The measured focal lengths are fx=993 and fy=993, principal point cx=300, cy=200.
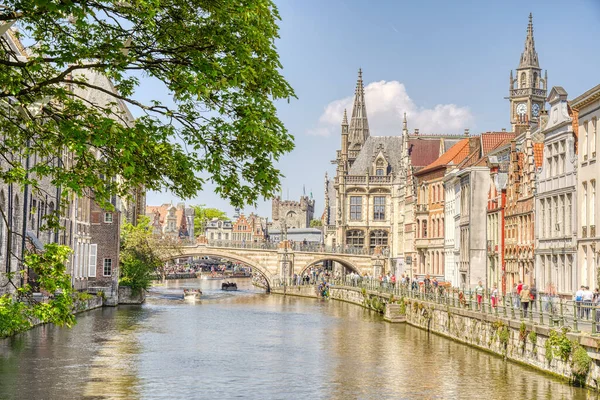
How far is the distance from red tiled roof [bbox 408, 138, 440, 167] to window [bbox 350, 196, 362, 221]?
370 inches

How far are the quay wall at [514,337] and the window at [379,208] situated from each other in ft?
171

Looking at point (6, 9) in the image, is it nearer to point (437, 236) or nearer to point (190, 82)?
point (190, 82)

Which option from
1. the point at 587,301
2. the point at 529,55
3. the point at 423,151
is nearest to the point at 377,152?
the point at 423,151

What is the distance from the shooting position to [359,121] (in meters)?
123

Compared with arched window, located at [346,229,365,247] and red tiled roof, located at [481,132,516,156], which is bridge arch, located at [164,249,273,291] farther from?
red tiled roof, located at [481,132,516,156]

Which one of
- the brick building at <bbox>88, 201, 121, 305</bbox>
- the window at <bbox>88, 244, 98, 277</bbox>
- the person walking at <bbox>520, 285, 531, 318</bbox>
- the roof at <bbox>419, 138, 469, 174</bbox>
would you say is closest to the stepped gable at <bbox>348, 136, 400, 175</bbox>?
the roof at <bbox>419, 138, 469, 174</bbox>

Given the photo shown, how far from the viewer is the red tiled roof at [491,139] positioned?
66.9 meters

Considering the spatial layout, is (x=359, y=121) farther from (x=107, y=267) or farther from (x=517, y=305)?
(x=517, y=305)

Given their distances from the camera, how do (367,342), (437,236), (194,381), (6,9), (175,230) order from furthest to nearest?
(175,230) → (437,236) → (367,342) → (194,381) → (6,9)

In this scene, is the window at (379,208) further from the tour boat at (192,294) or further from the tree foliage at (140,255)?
the tour boat at (192,294)

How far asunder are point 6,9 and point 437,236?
201 ft

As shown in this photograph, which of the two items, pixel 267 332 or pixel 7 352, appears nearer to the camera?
pixel 7 352

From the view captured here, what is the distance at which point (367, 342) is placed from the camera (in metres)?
43.8

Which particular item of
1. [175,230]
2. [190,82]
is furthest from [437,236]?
[175,230]
